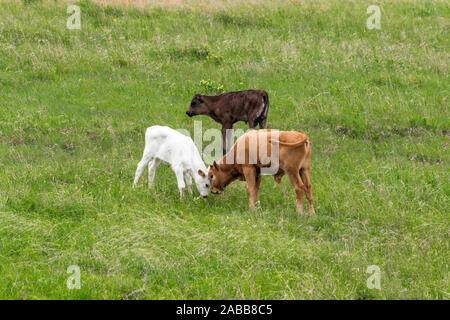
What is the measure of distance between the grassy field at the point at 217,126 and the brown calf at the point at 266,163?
1.14 ft

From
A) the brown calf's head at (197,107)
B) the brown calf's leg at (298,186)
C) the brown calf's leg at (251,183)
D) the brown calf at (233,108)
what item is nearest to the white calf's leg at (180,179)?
the brown calf's leg at (251,183)

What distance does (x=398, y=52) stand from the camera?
17938mm

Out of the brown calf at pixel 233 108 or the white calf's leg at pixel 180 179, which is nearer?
the white calf's leg at pixel 180 179

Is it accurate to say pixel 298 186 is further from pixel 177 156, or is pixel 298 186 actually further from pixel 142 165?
pixel 142 165

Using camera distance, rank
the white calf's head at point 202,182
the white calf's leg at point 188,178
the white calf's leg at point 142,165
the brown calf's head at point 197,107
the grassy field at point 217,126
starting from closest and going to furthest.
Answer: the grassy field at point 217,126 < the white calf's head at point 202,182 < the white calf's leg at point 188,178 < the white calf's leg at point 142,165 < the brown calf's head at point 197,107

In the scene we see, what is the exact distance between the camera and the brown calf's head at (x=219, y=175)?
35.3 ft

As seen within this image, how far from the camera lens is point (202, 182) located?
420 inches

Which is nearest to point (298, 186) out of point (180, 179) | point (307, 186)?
point (307, 186)

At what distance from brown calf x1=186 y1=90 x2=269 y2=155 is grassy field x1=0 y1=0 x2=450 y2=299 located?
2.28ft

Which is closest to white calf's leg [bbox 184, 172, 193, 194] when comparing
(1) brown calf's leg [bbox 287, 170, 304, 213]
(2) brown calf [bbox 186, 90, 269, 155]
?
(1) brown calf's leg [bbox 287, 170, 304, 213]

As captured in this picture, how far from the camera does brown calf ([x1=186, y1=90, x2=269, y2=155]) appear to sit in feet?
45.2

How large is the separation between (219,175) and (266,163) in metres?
0.90

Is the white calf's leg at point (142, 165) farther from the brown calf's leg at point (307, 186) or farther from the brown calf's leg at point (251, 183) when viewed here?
the brown calf's leg at point (307, 186)
